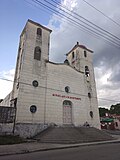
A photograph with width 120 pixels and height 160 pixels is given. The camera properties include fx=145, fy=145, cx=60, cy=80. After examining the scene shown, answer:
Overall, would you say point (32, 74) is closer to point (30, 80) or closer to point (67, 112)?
point (30, 80)

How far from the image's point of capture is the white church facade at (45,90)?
18297 mm

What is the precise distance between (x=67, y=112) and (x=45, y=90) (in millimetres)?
4813

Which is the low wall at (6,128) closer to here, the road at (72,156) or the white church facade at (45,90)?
the white church facade at (45,90)

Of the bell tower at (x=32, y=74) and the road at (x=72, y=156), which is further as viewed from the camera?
the bell tower at (x=32, y=74)

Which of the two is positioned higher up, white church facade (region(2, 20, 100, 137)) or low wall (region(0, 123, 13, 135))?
white church facade (region(2, 20, 100, 137))

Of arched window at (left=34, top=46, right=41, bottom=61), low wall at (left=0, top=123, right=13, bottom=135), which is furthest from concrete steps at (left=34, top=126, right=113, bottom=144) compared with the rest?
arched window at (left=34, top=46, right=41, bottom=61)

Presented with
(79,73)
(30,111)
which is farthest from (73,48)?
(30,111)

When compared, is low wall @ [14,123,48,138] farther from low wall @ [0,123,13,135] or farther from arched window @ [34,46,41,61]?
arched window @ [34,46,41,61]

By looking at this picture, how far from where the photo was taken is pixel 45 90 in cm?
2044

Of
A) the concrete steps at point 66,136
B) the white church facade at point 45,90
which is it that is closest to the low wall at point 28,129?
the white church facade at point 45,90

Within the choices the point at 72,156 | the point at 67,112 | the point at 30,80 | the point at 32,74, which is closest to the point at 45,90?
the point at 30,80

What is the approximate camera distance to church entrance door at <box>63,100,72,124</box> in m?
21.2

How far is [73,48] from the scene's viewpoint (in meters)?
29.9

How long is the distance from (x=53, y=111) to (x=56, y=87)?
365 centimetres
